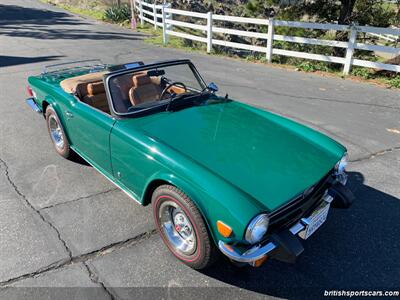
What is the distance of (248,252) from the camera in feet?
8.04

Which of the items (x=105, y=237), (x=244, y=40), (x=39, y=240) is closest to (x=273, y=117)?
(x=105, y=237)

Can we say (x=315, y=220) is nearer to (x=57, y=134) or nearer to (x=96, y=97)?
(x=96, y=97)

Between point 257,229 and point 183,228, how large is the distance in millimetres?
785

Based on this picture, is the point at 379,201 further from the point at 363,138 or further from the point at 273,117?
the point at 363,138

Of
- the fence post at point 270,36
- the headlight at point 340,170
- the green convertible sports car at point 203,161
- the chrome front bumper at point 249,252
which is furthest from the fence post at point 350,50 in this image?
the chrome front bumper at point 249,252

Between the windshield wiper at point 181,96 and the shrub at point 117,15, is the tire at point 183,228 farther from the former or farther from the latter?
the shrub at point 117,15

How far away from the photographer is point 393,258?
10.0ft

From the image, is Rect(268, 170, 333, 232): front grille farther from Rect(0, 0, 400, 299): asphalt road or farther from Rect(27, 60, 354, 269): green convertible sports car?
Rect(0, 0, 400, 299): asphalt road

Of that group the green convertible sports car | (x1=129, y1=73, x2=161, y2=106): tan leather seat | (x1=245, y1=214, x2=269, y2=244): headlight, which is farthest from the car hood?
(x1=129, y1=73, x2=161, y2=106): tan leather seat

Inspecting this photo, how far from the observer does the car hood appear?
8.86 ft

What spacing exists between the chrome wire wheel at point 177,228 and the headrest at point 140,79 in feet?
4.99

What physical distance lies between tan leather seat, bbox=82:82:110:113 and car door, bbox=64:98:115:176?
137 millimetres

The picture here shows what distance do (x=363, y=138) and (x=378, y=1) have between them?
7.54 metres

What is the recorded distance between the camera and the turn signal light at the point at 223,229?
240cm
